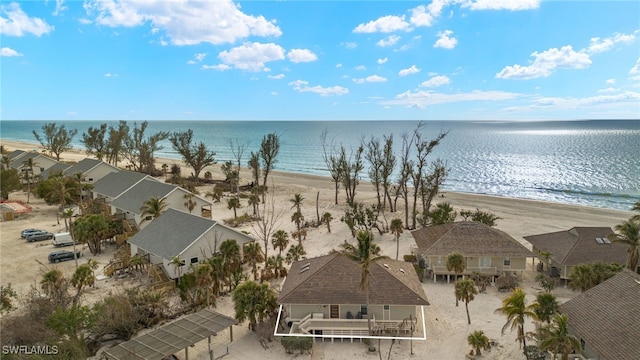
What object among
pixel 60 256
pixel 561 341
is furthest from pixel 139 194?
pixel 561 341

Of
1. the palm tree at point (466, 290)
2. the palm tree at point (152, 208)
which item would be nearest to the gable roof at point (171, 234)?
the palm tree at point (152, 208)

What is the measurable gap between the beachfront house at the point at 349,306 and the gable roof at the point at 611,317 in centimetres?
794

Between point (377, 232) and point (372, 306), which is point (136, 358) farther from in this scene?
point (377, 232)

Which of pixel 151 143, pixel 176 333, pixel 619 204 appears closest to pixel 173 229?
pixel 176 333

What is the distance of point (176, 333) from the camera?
2075cm

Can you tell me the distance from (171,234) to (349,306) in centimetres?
1701

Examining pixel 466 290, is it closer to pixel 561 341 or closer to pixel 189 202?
pixel 561 341

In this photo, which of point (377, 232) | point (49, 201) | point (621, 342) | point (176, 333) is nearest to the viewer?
point (621, 342)

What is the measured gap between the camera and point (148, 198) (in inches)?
1673

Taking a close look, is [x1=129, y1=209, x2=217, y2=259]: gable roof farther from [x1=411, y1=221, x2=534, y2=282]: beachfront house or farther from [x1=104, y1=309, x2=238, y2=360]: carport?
[x1=411, y1=221, x2=534, y2=282]: beachfront house

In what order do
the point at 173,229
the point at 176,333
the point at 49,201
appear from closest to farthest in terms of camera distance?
the point at 176,333, the point at 173,229, the point at 49,201

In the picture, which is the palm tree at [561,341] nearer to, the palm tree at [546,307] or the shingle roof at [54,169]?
the palm tree at [546,307]

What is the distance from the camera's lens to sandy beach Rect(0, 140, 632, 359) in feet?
72.6

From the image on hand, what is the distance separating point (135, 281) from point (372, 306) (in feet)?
61.8
